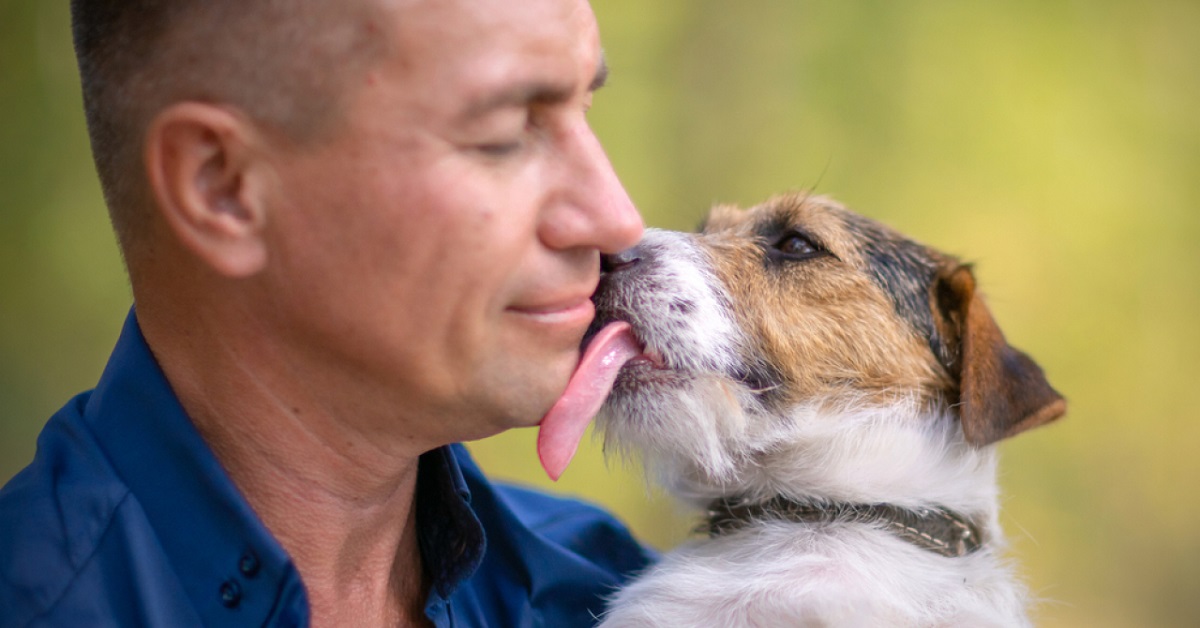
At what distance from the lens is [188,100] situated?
53.7 inches

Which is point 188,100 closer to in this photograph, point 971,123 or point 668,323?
point 668,323

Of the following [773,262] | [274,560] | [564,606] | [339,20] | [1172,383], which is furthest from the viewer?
[1172,383]

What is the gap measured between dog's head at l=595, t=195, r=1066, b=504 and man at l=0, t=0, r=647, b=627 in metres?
0.54

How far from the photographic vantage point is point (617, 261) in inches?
83.0

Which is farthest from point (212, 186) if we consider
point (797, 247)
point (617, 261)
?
point (797, 247)

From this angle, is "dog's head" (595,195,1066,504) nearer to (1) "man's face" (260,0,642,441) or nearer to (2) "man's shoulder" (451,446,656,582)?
(2) "man's shoulder" (451,446,656,582)

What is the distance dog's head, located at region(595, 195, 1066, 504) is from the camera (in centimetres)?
215

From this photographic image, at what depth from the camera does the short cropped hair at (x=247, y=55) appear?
1.34 m

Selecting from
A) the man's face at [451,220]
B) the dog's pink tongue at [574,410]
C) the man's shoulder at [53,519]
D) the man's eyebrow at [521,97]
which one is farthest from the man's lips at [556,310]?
the man's shoulder at [53,519]

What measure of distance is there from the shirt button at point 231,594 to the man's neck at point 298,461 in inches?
5.4

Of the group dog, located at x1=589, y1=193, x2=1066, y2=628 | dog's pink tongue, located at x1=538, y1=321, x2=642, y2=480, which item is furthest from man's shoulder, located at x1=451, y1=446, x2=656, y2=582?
dog's pink tongue, located at x1=538, y1=321, x2=642, y2=480

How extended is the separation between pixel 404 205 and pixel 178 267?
40 centimetres

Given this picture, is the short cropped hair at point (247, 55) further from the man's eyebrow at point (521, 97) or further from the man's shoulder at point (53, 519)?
the man's shoulder at point (53, 519)

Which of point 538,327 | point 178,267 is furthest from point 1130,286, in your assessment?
point 178,267
